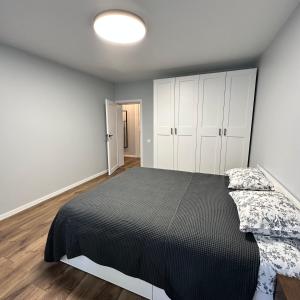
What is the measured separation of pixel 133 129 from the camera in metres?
6.99

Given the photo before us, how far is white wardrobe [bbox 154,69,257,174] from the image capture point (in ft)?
10.2

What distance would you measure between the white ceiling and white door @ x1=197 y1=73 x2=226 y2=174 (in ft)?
1.23

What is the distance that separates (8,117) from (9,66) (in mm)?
729

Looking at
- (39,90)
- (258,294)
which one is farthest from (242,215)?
(39,90)

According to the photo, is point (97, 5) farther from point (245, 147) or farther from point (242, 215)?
point (245, 147)

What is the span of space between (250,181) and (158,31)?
2064mm

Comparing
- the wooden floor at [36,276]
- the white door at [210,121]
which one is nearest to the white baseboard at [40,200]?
the wooden floor at [36,276]

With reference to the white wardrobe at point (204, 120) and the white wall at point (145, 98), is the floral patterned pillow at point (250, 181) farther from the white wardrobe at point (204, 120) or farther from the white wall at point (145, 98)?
the white wall at point (145, 98)

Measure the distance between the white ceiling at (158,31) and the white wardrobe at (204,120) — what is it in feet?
1.28

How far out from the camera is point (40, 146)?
297 cm

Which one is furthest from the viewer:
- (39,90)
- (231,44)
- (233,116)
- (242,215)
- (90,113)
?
(90,113)

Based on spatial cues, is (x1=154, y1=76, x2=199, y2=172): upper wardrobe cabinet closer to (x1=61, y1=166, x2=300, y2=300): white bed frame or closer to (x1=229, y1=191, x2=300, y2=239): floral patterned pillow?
(x1=61, y1=166, x2=300, y2=300): white bed frame

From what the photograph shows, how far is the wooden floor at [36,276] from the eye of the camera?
4.65 ft

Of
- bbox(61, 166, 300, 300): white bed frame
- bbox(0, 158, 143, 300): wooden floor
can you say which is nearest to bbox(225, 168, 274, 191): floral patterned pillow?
bbox(61, 166, 300, 300): white bed frame
